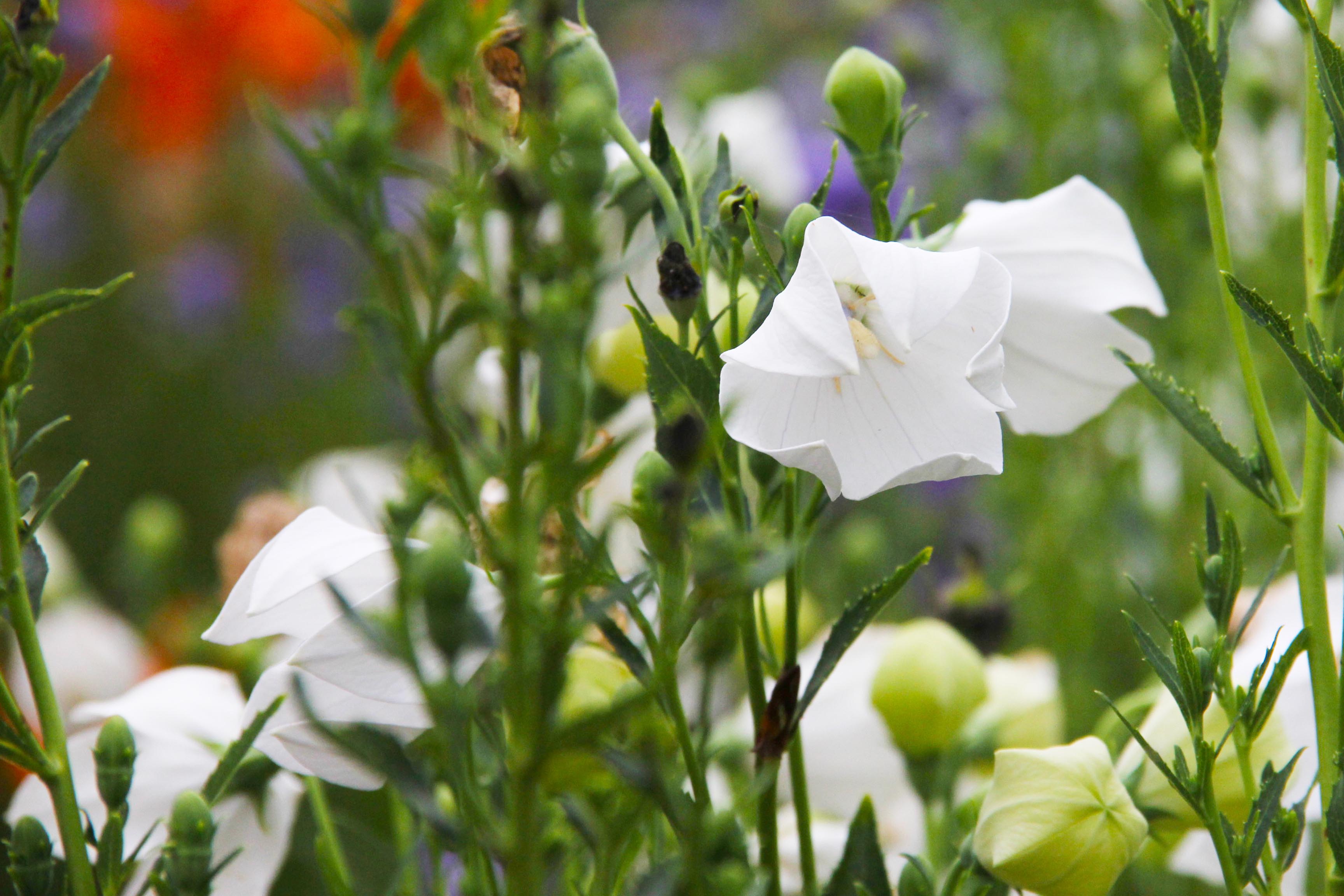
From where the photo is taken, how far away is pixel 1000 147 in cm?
80

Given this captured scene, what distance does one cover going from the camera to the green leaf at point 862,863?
12.6 inches

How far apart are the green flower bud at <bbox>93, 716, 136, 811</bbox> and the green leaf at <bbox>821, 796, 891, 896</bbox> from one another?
6.4 inches

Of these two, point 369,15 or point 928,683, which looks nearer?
point 369,15

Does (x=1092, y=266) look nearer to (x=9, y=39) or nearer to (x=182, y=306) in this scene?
(x=9, y=39)

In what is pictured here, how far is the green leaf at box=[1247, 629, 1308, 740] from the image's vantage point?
0.95ft

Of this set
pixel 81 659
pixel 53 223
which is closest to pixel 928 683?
pixel 81 659

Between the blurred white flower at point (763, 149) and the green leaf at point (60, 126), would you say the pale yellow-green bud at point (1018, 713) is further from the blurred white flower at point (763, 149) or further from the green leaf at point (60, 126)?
the blurred white flower at point (763, 149)

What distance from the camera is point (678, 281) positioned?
0.92 feet

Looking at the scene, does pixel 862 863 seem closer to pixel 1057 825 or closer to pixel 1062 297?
pixel 1057 825

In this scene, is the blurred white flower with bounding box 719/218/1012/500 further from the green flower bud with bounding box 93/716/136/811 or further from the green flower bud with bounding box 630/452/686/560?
the green flower bud with bounding box 93/716/136/811

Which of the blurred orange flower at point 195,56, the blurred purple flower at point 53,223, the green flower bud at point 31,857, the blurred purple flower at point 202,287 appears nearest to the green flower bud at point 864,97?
the green flower bud at point 31,857

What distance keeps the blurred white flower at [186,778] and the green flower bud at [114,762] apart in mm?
66

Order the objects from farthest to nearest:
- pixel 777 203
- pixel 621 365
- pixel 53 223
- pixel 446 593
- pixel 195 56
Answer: pixel 53 223
pixel 195 56
pixel 777 203
pixel 621 365
pixel 446 593

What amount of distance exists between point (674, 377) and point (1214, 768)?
0.60 feet
